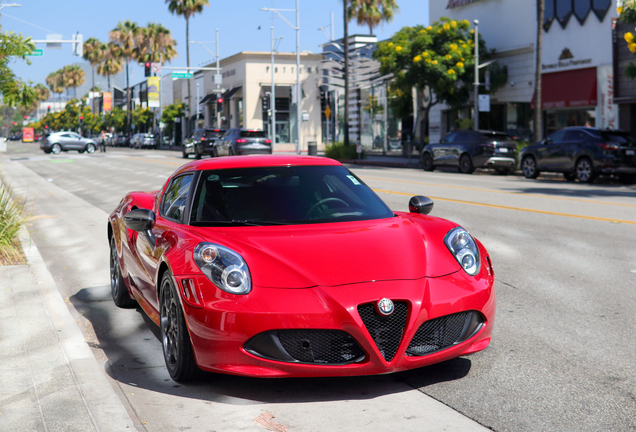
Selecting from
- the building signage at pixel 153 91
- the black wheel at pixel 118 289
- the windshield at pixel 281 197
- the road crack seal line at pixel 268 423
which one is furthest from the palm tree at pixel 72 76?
the road crack seal line at pixel 268 423

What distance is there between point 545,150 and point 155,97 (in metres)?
66.1

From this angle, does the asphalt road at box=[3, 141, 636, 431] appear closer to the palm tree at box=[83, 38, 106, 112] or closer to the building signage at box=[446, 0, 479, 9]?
the building signage at box=[446, 0, 479, 9]

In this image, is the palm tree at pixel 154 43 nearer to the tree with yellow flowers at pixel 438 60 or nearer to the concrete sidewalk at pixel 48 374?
the tree with yellow flowers at pixel 438 60

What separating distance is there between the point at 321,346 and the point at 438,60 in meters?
30.7

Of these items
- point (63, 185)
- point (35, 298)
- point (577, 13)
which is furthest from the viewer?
point (577, 13)

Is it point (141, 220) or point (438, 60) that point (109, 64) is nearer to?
point (438, 60)

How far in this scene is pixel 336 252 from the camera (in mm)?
4316

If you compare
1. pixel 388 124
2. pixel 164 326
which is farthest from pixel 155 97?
pixel 164 326

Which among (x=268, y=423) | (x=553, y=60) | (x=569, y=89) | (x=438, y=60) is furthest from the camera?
(x=438, y=60)

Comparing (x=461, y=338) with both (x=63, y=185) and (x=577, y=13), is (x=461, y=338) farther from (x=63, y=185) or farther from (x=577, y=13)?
(x=577, y=13)

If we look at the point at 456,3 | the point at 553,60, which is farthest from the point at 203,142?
the point at 553,60

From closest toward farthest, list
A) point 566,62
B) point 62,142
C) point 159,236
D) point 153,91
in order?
point 159,236 → point 566,62 → point 62,142 → point 153,91

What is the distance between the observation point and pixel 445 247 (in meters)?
4.60

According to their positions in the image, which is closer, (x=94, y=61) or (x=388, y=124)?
(x=388, y=124)
